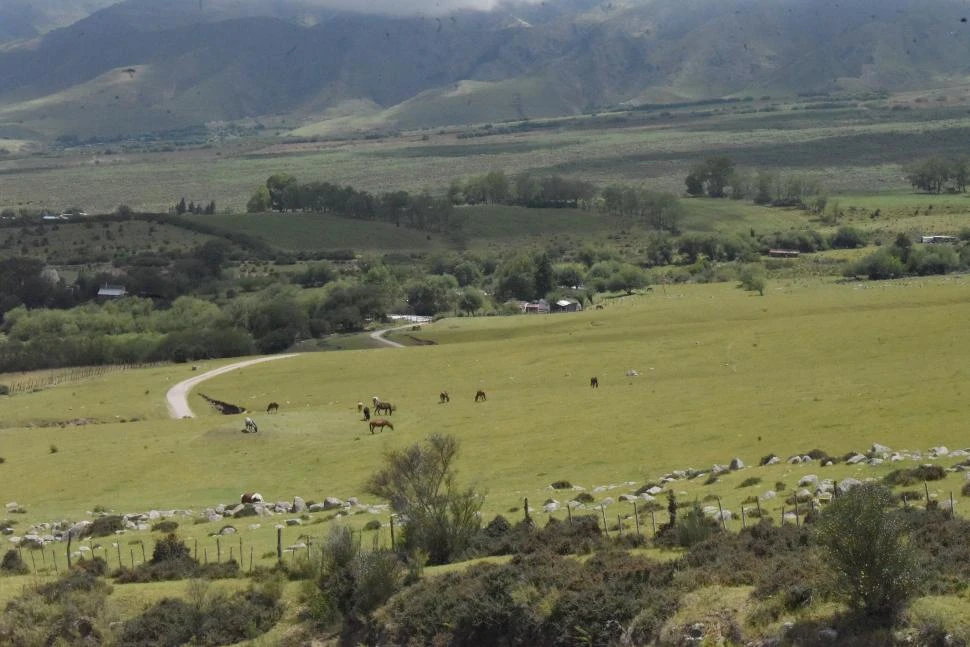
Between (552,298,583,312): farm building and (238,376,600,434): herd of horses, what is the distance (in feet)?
153

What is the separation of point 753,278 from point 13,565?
243ft

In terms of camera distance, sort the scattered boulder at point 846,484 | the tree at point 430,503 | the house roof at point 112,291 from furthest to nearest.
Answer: the house roof at point 112,291, the tree at point 430,503, the scattered boulder at point 846,484

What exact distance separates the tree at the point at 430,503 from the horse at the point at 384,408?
21.8 m

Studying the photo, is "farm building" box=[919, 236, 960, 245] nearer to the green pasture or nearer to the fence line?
the fence line

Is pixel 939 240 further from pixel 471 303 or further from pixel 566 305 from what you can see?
pixel 471 303

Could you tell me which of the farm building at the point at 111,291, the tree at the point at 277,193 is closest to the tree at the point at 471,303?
the farm building at the point at 111,291

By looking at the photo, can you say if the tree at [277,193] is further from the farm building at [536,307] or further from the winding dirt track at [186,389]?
the winding dirt track at [186,389]

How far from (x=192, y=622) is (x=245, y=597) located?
131 centimetres

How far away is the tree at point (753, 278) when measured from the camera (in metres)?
97.9

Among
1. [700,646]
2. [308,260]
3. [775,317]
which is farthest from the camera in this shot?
[308,260]

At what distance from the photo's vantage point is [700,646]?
23938 millimetres

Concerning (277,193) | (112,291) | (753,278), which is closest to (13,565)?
(753,278)

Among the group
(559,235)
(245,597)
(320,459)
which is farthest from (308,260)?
(245,597)

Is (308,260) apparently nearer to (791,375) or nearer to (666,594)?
(791,375)
